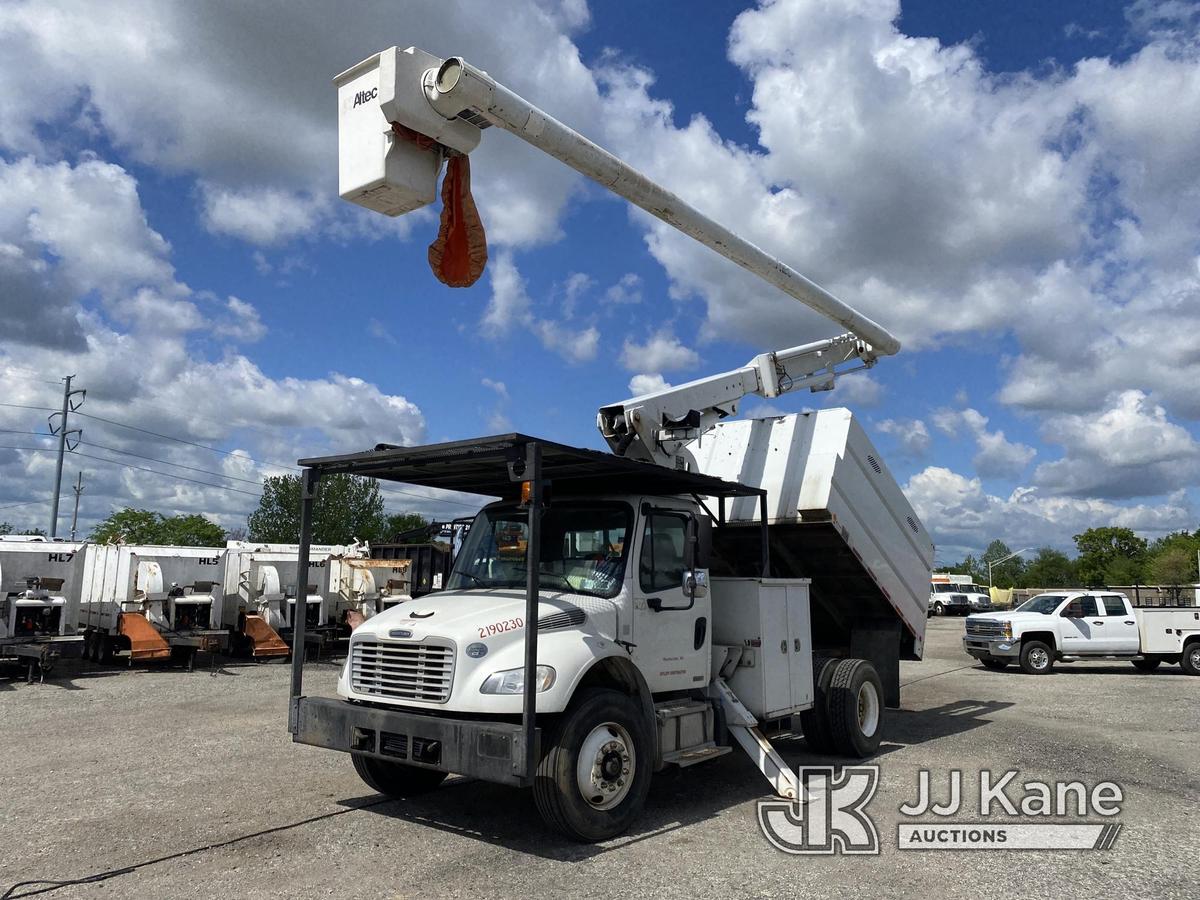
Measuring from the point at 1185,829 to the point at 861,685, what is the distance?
10.1ft

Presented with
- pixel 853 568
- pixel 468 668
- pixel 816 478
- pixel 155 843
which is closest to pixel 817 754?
pixel 853 568

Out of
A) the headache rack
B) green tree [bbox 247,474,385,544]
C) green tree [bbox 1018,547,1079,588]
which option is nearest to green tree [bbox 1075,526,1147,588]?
green tree [bbox 1018,547,1079,588]

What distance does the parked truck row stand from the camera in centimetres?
1594

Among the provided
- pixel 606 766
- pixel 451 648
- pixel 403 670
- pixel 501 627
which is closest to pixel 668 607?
pixel 606 766

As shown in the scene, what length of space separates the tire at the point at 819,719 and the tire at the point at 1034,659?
1221 centimetres

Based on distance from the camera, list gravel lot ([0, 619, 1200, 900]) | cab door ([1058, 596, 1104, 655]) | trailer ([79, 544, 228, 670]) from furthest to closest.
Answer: cab door ([1058, 596, 1104, 655])
trailer ([79, 544, 228, 670])
gravel lot ([0, 619, 1200, 900])

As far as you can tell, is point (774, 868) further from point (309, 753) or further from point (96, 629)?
point (96, 629)

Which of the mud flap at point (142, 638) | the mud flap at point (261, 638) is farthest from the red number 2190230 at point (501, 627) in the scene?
the mud flap at point (261, 638)

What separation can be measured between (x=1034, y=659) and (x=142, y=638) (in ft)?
58.1

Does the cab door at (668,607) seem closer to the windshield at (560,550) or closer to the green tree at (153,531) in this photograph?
the windshield at (560,550)

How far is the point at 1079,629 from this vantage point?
1928cm

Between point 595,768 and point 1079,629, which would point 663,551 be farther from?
point 1079,629

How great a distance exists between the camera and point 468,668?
5766 mm

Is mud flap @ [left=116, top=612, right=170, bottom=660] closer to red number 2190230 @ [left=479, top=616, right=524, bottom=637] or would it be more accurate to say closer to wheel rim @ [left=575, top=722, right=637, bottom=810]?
red number 2190230 @ [left=479, top=616, right=524, bottom=637]
